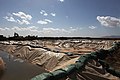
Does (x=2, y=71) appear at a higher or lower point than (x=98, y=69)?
lower

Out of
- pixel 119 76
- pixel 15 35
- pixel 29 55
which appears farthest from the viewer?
pixel 15 35

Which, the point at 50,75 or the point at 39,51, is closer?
the point at 50,75

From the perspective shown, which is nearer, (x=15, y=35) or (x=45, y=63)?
(x=45, y=63)

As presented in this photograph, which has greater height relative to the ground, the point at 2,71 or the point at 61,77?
the point at 61,77

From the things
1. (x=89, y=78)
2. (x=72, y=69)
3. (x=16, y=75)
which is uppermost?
(x=72, y=69)

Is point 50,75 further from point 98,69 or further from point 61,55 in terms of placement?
point 61,55

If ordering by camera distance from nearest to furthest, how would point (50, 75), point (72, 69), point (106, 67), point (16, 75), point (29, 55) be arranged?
point (50, 75)
point (72, 69)
point (106, 67)
point (16, 75)
point (29, 55)

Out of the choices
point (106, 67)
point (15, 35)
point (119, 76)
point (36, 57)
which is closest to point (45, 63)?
point (36, 57)

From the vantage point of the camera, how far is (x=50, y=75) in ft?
22.5

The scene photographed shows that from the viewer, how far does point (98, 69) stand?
29.4 ft

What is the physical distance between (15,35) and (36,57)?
42.5 meters

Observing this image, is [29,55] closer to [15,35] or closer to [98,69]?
[98,69]

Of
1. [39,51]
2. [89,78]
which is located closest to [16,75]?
[89,78]

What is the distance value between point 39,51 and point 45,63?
142 inches
